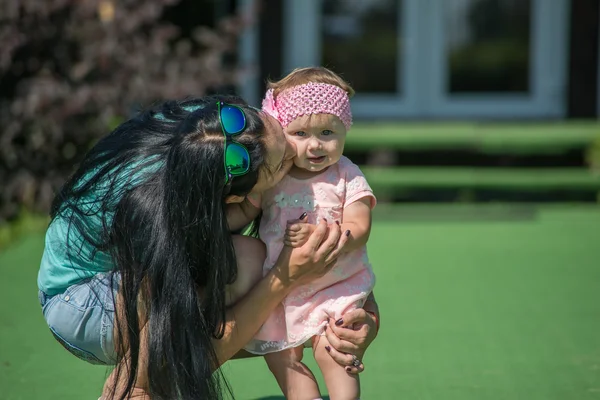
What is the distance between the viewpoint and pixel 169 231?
7.69ft

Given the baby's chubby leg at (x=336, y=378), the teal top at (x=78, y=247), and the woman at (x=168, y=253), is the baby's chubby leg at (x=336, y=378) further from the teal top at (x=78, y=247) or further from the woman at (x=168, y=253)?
the teal top at (x=78, y=247)

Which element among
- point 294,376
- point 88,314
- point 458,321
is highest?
point 88,314

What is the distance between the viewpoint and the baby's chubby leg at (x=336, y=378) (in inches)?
102

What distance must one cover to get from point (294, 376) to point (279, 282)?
0.97 feet

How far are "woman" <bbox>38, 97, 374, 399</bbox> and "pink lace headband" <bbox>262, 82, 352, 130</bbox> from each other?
0.40ft

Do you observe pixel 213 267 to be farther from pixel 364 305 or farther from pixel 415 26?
pixel 415 26

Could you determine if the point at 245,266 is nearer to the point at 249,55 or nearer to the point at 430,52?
the point at 249,55

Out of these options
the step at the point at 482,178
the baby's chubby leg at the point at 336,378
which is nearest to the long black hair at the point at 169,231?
the baby's chubby leg at the point at 336,378

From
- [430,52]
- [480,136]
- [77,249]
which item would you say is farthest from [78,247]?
[430,52]

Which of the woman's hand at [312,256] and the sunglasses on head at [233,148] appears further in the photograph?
the woman's hand at [312,256]

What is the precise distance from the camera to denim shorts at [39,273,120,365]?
244cm

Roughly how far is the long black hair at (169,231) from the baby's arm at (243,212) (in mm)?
183

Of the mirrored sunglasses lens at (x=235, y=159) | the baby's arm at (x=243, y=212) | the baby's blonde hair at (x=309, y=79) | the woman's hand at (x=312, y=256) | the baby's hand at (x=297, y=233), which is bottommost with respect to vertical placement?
the woman's hand at (x=312, y=256)

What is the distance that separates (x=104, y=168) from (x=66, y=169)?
4.45m
